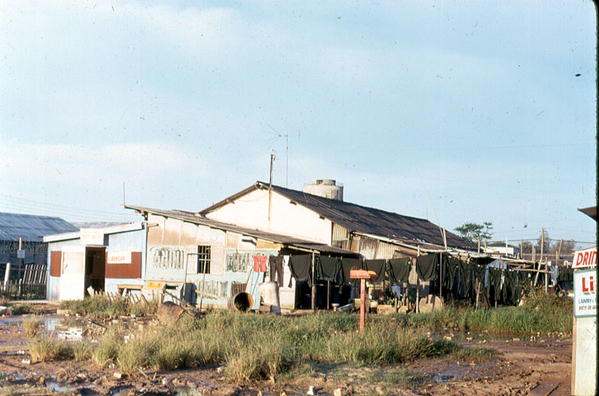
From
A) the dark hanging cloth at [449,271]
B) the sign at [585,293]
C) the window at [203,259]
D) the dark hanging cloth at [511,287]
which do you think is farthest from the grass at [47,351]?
the dark hanging cloth at [511,287]

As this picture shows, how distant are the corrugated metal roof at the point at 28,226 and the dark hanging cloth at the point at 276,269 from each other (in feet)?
74.5

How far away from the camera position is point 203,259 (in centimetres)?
2684

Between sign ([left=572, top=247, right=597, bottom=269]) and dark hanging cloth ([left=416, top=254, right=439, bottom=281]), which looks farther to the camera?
dark hanging cloth ([left=416, top=254, right=439, bottom=281])

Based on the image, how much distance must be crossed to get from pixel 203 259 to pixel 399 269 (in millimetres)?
8407

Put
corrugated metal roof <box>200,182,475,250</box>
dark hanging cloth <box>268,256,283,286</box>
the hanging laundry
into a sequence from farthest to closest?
corrugated metal roof <box>200,182,475,250</box> < the hanging laundry < dark hanging cloth <box>268,256,283,286</box>

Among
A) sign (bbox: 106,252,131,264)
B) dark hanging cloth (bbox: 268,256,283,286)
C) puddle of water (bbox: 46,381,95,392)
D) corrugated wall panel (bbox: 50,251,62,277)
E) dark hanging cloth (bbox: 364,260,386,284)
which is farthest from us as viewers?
corrugated wall panel (bbox: 50,251,62,277)

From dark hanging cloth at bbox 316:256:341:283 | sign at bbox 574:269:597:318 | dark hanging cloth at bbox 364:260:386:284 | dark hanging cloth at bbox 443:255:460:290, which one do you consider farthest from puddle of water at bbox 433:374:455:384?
dark hanging cloth at bbox 443:255:460:290

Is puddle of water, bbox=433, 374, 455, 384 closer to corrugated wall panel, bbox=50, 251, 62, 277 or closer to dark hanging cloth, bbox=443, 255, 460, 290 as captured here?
dark hanging cloth, bbox=443, 255, 460, 290

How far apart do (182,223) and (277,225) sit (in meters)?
5.32

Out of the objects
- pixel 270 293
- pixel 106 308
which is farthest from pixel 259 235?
pixel 106 308

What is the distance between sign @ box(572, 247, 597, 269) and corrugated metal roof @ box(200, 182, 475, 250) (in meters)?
20.7

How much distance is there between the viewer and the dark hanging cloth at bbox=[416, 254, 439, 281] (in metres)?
23.2

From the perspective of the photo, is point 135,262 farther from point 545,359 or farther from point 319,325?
point 545,359

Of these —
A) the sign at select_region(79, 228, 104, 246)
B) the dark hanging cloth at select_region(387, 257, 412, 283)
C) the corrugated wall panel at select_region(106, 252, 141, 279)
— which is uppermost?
the sign at select_region(79, 228, 104, 246)
